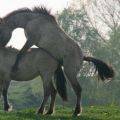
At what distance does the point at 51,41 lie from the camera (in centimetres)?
1889

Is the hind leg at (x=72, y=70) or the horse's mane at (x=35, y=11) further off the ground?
the horse's mane at (x=35, y=11)

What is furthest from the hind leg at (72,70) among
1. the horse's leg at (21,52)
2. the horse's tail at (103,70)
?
the horse's leg at (21,52)

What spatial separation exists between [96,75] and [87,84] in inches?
1675

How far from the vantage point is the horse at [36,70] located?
18.7 meters

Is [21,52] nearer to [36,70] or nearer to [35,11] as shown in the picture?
[36,70]

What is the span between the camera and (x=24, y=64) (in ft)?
62.4

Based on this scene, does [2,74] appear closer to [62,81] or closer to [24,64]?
[24,64]

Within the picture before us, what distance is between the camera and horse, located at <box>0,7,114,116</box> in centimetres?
1880

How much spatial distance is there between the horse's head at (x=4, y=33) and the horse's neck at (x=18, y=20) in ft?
0.45

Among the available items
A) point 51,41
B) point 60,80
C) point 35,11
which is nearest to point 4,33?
point 35,11

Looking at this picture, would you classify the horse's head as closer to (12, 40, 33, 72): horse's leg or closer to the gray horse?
the gray horse

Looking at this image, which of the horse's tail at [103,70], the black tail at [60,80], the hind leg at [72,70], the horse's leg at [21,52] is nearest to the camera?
the hind leg at [72,70]

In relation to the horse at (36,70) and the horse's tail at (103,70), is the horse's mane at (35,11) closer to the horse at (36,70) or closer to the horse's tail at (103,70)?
the horse at (36,70)

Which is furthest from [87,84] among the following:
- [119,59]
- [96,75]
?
[96,75]
